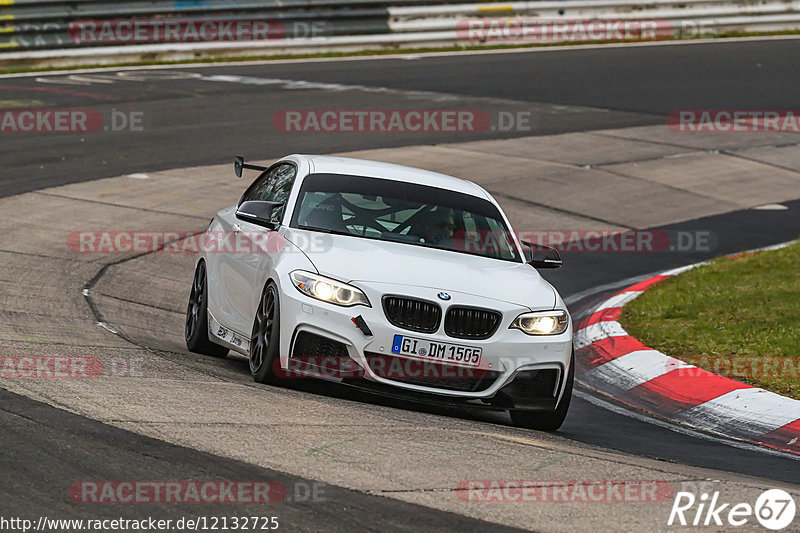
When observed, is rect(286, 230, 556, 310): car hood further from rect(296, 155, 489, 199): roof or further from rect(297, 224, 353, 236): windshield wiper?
rect(296, 155, 489, 199): roof

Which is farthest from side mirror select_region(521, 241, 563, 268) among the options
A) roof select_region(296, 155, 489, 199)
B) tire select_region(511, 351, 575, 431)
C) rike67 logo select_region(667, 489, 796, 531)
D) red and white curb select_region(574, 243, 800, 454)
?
rike67 logo select_region(667, 489, 796, 531)

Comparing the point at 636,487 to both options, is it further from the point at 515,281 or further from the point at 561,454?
the point at 515,281

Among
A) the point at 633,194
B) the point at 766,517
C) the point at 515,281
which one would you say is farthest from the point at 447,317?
the point at 633,194

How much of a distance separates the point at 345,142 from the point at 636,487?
1399 cm

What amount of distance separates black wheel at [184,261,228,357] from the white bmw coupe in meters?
0.29

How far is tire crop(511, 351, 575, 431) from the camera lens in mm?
8102

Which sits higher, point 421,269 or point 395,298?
point 421,269

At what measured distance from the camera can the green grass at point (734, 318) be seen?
Result: 32.3ft

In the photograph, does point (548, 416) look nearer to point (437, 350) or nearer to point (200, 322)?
point (437, 350)

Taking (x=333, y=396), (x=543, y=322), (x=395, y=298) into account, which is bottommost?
(x=333, y=396)

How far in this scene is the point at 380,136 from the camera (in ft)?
66.4

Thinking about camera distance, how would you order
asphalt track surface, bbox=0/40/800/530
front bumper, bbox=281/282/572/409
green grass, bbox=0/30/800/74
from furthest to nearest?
Result: 1. green grass, bbox=0/30/800/74
2. front bumper, bbox=281/282/572/409
3. asphalt track surface, bbox=0/40/800/530

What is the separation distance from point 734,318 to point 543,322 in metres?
3.84

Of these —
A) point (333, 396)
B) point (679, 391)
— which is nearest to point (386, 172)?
point (333, 396)
